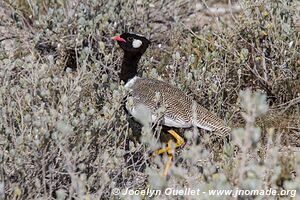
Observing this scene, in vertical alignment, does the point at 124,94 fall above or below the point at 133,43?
below

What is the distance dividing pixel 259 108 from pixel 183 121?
1.63 m

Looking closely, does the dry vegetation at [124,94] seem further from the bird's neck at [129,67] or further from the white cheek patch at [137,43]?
the white cheek patch at [137,43]

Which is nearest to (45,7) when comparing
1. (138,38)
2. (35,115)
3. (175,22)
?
(175,22)

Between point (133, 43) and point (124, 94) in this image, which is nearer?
point (124, 94)

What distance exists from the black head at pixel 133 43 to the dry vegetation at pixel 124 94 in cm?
14

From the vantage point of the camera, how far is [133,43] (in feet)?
15.3

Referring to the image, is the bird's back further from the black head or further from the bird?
the black head

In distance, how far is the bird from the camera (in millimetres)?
4301

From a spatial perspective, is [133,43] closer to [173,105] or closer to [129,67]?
[129,67]

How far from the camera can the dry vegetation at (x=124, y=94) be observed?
316cm

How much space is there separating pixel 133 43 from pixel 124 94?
69 centimetres

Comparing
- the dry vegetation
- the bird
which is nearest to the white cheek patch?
the bird

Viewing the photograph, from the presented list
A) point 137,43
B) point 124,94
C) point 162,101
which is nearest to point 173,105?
point 162,101

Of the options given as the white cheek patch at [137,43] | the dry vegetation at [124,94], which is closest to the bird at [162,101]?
the white cheek patch at [137,43]
